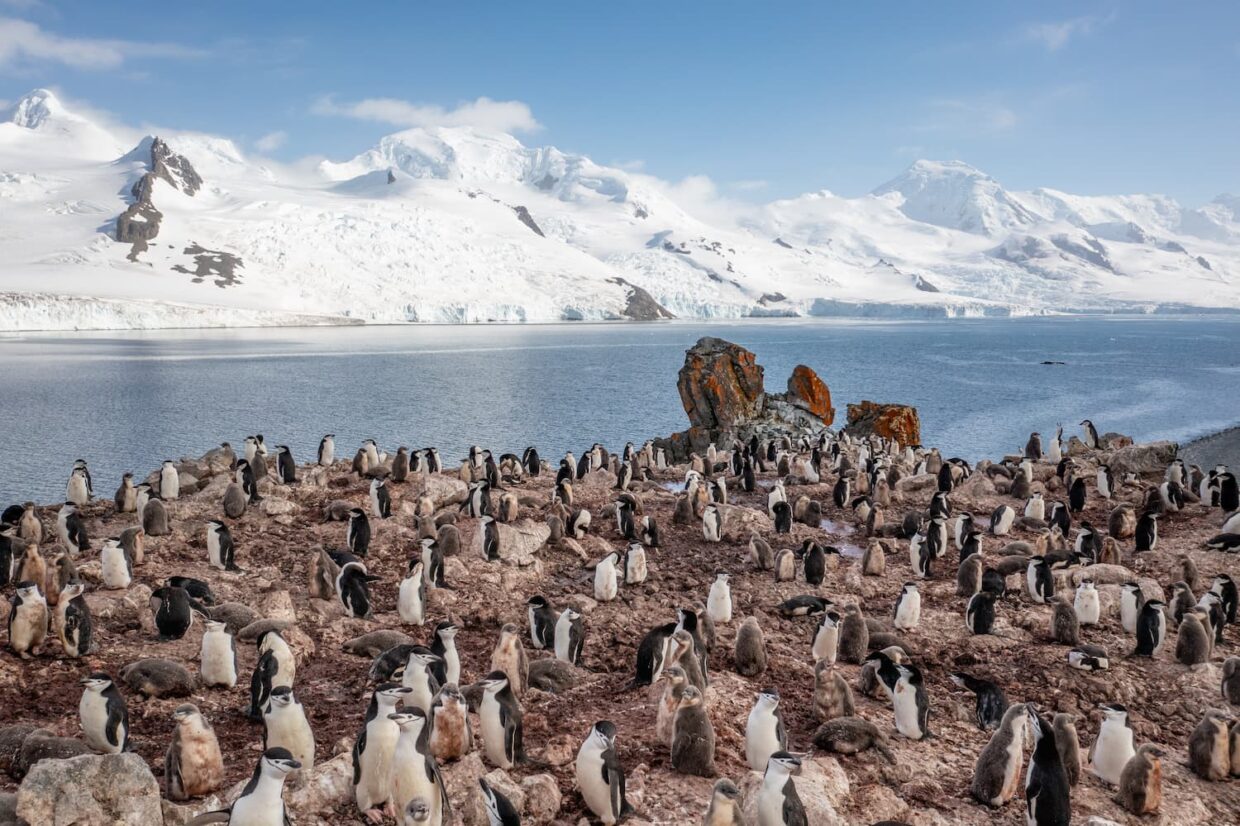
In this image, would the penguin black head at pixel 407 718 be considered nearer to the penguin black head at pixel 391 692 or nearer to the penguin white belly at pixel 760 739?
the penguin black head at pixel 391 692

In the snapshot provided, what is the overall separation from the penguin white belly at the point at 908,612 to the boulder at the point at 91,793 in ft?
30.1

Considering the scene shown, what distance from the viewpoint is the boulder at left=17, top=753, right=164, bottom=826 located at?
541 centimetres

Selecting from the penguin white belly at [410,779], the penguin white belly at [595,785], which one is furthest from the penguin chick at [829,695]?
the penguin white belly at [410,779]

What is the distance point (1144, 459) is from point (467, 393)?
44.9 metres

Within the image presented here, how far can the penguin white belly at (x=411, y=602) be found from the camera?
35.7 ft

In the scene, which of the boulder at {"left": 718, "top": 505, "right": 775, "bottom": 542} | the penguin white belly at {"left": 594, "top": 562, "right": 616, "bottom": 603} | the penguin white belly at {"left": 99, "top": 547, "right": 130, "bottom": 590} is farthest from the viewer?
the boulder at {"left": 718, "top": 505, "right": 775, "bottom": 542}

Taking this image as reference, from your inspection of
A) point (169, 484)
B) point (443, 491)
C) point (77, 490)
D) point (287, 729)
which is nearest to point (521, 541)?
point (443, 491)

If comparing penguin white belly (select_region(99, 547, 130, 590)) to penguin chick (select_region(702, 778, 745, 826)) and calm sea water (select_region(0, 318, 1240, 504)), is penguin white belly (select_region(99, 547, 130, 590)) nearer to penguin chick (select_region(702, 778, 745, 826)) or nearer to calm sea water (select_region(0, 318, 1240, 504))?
penguin chick (select_region(702, 778, 745, 826))

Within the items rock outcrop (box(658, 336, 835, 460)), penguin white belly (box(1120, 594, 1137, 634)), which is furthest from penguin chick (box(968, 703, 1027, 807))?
rock outcrop (box(658, 336, 835, 460))

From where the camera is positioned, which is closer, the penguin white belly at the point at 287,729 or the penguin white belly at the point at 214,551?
the penguin white belly at the point at 287,729

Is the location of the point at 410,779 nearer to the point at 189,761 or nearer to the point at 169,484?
the point at 189,761

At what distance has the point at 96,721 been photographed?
6.79 m

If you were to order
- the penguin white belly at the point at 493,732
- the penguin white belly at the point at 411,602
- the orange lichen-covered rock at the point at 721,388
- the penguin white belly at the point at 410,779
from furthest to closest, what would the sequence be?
the orange lichen-covered rock at the point at 721,388
the penguin white belly at the point at 411,602
the penguin white belly at the point at 493,732
the penguin white belly at the point at 410,779

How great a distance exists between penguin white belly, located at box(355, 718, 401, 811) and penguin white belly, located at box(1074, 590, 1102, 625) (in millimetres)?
9807
